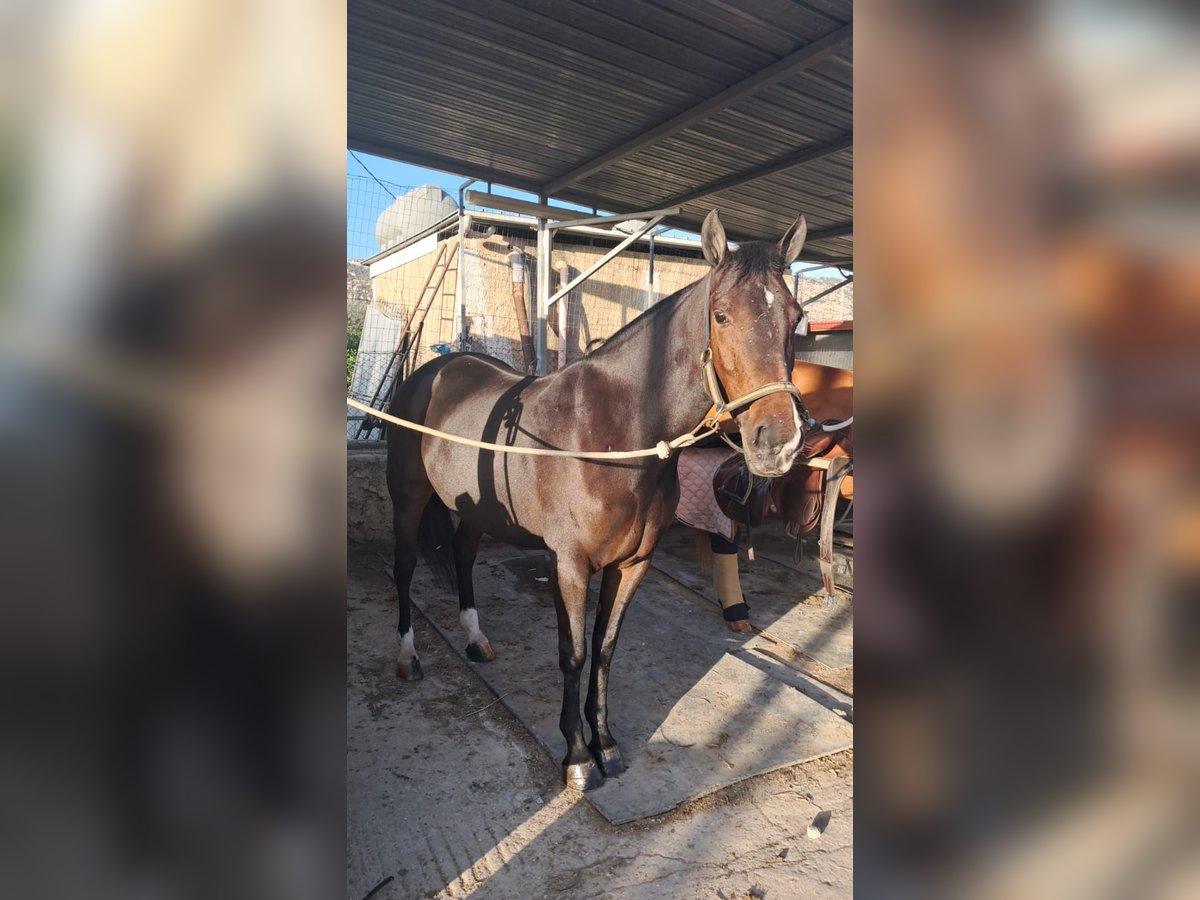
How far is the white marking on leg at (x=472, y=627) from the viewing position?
12.5 ft

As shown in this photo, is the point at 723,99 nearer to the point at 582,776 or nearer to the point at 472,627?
the point at 472,627

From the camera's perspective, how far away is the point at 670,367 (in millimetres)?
2543

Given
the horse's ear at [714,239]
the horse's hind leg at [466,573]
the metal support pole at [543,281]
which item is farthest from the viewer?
the metal support pole at [543,281]
